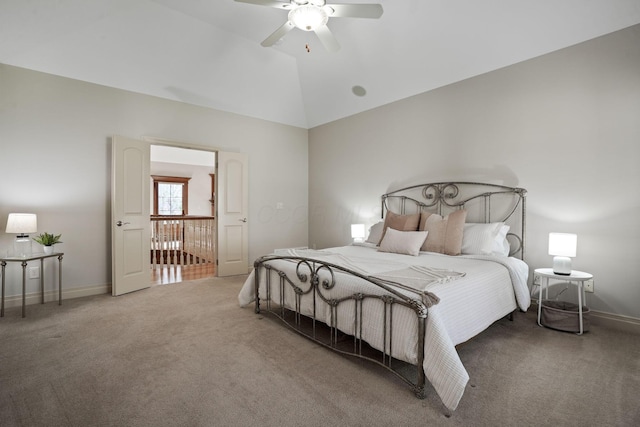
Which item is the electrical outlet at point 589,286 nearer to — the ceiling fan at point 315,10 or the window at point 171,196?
the ceiling fan at point 315,10

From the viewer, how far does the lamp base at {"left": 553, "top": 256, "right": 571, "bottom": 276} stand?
2.84 metres

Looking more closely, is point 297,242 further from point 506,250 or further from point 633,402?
point 633,402

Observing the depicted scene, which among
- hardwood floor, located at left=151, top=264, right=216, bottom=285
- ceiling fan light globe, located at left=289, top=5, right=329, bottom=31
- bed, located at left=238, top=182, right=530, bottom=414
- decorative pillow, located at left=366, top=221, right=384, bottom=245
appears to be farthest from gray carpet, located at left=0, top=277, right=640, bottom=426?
ceiling fan light globe, located at left=289, top=5, right=329, bottom=31

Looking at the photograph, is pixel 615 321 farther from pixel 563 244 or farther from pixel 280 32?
pixel 280 32

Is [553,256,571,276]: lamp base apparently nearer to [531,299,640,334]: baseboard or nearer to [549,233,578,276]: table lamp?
[549,233,578,276]: table lamp

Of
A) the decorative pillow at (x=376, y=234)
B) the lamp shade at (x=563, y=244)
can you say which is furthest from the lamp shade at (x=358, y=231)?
the lamp shade at (x=563, y=244)

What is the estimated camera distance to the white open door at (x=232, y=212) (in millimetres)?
5211

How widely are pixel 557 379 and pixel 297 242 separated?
15.5 feet

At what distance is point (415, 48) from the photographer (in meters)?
3.90

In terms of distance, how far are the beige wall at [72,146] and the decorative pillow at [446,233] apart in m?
3.69

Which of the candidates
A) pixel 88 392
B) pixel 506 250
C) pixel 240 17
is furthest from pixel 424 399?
pixel 240 17

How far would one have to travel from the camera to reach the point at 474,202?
3.90 m

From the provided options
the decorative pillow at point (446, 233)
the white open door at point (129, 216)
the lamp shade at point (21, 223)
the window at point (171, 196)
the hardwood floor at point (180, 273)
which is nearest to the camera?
the lamp shade at point (21, 223)

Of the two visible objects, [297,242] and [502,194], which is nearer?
[502,194]
